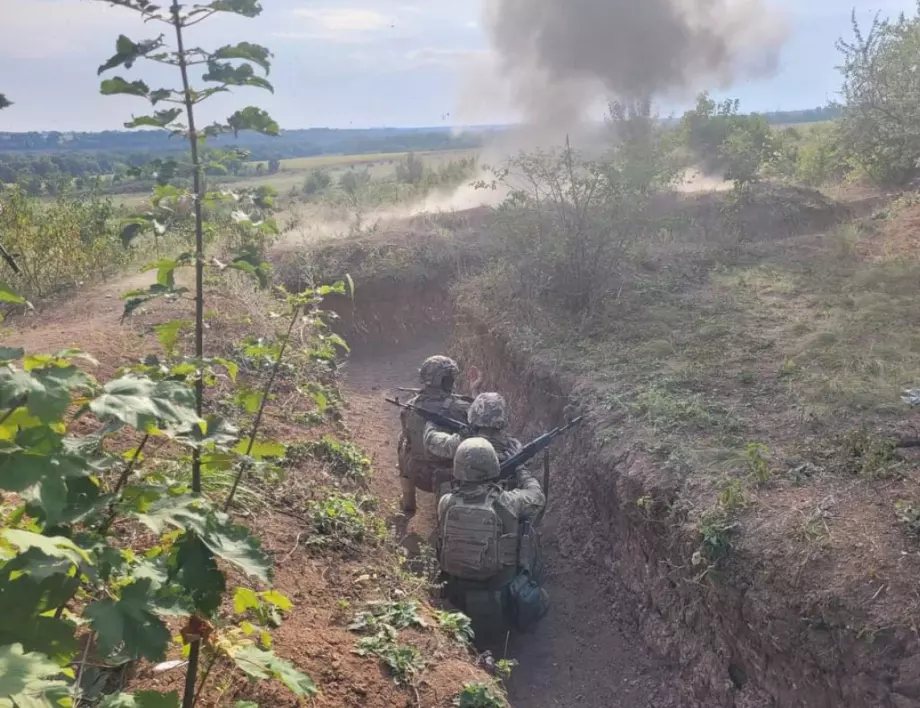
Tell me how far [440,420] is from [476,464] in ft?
4.80

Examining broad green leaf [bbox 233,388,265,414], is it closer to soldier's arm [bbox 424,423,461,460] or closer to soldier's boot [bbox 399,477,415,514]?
soldier's arm [bbox 424,423,461,460]

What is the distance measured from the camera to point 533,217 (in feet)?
37.0

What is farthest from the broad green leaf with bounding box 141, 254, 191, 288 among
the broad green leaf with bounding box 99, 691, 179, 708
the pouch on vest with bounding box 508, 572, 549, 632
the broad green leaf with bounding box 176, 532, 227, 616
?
the pouch on vest with bounding box 508, 572, 549, 632

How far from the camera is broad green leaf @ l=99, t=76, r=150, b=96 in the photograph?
2.18m

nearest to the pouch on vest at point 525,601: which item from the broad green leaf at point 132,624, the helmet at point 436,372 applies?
the helmet at point 436,372

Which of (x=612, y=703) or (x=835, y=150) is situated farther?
(x=835, y=150)

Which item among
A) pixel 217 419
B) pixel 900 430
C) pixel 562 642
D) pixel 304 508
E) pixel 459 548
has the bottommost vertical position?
pixel 562 642

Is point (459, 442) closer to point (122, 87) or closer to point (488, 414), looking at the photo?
point (488, 414)

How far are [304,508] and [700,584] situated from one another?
2.96m

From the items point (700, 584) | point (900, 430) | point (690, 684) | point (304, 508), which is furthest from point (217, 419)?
point (900, 430)

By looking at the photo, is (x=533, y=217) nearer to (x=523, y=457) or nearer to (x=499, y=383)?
(x=499, y=383)

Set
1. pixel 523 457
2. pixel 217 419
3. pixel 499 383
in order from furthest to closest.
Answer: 1. pixel 499 383
2. pixel 523 457
3. pixel 217 419

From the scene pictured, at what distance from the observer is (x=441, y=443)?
7121 mm

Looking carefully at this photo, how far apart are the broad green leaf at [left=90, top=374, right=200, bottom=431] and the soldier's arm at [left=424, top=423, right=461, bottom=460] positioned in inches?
215
